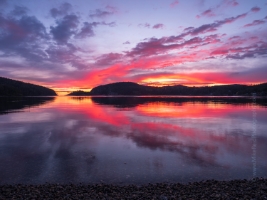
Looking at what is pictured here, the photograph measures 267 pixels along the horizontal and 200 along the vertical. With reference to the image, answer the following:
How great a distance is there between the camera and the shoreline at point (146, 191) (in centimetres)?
805

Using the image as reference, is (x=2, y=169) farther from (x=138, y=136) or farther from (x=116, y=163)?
(x=138, y=136)

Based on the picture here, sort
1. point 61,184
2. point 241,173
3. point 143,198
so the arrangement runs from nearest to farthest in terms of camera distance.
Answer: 1. point 143,198
2. point 61,184
3. point 241,173

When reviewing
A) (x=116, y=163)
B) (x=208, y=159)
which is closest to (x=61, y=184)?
(x=116, y=163)

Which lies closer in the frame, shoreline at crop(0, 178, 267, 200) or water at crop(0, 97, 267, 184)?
shoreline at crop(0, 178, 267, 200)

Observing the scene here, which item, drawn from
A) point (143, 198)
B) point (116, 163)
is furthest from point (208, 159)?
point (143, 198)

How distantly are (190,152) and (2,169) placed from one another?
439 inches

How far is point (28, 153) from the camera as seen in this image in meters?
14.1

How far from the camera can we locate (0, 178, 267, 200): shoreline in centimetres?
805

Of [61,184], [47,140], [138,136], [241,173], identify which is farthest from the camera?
[138,136]

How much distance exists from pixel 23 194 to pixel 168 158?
8.03m

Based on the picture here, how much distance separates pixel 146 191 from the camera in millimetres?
8531

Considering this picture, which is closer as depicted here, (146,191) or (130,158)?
(146,191)

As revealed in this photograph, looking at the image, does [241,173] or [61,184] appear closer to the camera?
[61,184]

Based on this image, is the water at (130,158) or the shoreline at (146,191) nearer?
the shoreline at (146,191)
